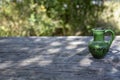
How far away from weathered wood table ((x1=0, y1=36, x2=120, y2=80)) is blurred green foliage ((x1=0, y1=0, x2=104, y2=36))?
2.19 m

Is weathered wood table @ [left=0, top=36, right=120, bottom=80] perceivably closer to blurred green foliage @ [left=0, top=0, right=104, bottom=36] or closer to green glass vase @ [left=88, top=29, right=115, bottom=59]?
green glass vase @ [left=88, top=29, right=115, bottom=59]

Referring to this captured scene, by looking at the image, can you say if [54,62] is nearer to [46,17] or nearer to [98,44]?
[98,44]

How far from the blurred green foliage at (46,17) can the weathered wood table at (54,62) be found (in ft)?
7.20

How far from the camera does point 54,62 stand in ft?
6.38

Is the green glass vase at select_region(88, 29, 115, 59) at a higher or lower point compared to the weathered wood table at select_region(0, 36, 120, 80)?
higher

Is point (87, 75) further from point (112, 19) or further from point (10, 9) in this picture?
point (112, 19)

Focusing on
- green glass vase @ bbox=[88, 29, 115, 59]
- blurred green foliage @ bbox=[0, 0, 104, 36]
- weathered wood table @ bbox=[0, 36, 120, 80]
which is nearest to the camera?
weathered wood table @ bbox=[0, 36, 120, 80]

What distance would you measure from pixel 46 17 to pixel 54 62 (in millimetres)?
2977

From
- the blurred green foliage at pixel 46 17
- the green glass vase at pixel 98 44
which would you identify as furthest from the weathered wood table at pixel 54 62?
the blurred green foliage at pixel 46 17

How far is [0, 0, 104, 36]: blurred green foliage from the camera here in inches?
188

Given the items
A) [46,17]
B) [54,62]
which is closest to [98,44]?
[54,62]

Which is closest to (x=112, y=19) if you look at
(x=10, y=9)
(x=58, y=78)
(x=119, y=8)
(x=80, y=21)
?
(x=119, y=8)

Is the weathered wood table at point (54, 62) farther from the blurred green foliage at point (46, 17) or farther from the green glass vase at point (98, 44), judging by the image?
the blurred green foliage at point (46, 17)

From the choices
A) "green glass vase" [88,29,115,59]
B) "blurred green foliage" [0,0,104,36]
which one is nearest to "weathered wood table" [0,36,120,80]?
"green glass vase" [88,29,115,59]
